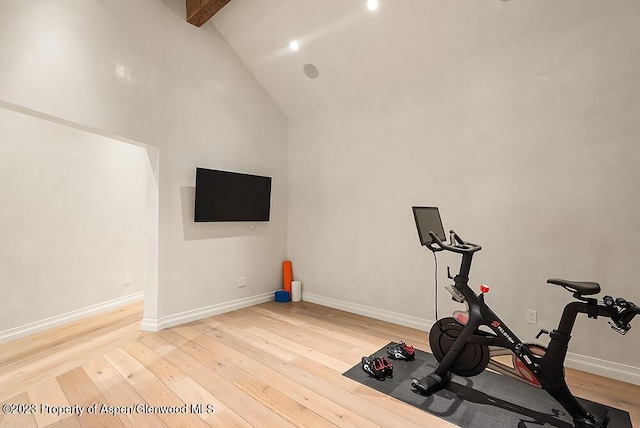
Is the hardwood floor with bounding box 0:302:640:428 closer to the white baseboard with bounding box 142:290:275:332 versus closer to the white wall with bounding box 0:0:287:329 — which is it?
the white baseboard with bounding box 142:290:275:332

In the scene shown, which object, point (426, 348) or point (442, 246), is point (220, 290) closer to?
point (426, 348)

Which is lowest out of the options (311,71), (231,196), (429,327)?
(429,327)

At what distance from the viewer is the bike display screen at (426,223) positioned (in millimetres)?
2422

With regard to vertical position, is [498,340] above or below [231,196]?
below

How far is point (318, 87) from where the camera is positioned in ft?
14.3

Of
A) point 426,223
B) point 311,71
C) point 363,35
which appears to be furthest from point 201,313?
point 363,35

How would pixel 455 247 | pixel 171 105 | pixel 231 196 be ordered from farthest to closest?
pixel 231 196 < pixel 171 105 < pixel 455 247

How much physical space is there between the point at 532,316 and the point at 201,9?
4.65 m

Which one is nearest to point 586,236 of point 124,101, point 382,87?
point 382,87

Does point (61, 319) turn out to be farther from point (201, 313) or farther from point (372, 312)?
point (372, 312)

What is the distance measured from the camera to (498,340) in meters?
2.21

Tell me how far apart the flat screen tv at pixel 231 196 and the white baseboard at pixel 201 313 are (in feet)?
3.68

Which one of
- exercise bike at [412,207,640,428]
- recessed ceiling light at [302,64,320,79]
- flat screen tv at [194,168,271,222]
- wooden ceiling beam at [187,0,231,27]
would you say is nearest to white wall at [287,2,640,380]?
recessed ceiling light at [302,64,320,79]

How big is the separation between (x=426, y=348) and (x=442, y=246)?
1327 mm
